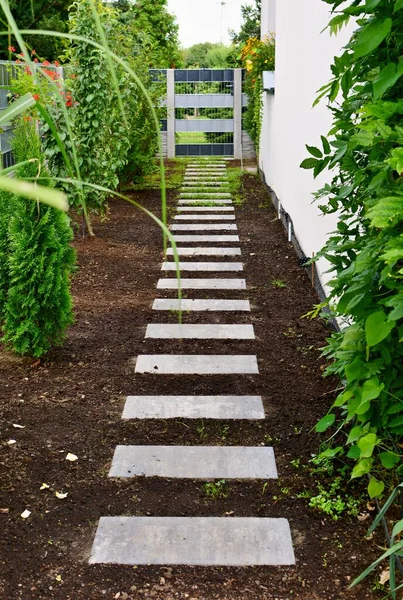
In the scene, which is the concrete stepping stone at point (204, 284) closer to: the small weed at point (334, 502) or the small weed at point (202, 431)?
the small weed at point (202, 431)

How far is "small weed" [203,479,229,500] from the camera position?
3.09 metres

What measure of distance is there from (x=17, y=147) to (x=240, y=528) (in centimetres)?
287

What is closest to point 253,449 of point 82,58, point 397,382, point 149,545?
point 149,545

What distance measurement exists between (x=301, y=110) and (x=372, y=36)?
5354 millimetres

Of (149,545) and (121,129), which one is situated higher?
(121,129)

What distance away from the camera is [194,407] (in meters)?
3.94

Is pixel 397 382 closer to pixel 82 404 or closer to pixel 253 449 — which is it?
A: pixel 253 449

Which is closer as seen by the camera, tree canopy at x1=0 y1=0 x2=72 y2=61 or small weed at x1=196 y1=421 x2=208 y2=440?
small weed at x1=196 y1=421 x2=208 y2=440

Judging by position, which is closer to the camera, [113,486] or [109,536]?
[109,536]

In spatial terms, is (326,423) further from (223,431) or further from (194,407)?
(194,407)

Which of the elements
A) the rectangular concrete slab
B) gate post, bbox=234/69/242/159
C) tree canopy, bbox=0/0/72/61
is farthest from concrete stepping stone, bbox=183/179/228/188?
tree canopy, bbox=0/0/72/61

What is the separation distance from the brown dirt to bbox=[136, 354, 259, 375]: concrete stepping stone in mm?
82

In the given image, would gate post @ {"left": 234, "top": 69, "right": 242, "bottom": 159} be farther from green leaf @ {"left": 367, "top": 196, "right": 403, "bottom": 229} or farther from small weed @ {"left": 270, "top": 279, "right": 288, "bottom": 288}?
green leaf @ {"left": 367, "top": 196, "right": 403, "bottom": 229}

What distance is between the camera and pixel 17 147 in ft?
14.8
